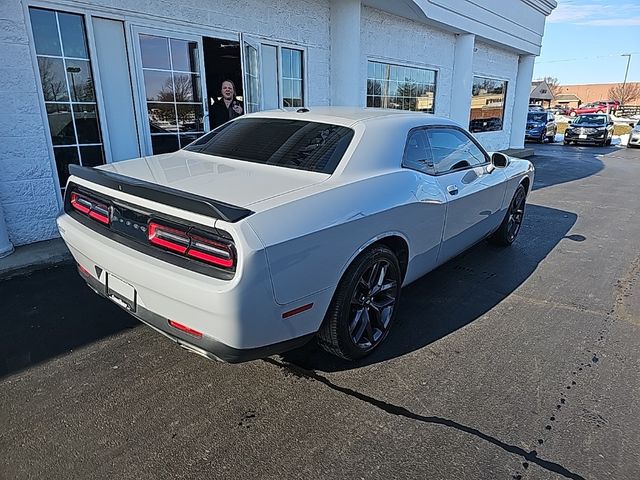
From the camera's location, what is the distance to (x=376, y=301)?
3000mm

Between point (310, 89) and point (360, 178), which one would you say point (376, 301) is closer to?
point (360, 178)

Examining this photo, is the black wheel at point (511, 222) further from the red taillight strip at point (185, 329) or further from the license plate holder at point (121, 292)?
the license plate holder at point (121, 292)

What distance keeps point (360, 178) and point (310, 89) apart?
6.10m

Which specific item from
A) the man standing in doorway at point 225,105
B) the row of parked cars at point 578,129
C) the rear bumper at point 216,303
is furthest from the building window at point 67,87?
the row of parked cars at point 578,129

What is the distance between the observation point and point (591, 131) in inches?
870

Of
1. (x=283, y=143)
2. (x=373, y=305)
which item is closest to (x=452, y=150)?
(x=283, y=143)

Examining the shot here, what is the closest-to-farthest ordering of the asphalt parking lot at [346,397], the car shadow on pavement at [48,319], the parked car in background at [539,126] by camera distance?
the asphalt parking lot at [346,397]
the car shadow on pavement at [48,319]
the parked car in background at [539,126]

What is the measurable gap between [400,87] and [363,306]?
9.40 metres

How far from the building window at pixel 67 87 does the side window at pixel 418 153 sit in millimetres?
4154

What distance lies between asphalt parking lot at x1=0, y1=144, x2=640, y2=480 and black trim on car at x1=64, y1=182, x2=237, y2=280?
0.88 metres

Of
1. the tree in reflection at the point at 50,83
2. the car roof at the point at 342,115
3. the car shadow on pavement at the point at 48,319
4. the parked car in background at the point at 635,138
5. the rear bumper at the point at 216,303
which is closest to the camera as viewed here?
the rear bumper at the point at 216,303

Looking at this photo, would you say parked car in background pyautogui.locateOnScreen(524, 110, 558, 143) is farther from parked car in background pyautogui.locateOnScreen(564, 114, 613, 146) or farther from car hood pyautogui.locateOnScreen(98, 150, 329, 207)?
car hood pyautogui.locateOnScreen(98, 150, 329, 207)

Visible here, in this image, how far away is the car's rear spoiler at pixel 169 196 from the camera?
2.07m

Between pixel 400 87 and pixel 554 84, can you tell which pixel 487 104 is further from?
pixel 554 84
